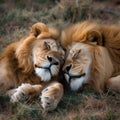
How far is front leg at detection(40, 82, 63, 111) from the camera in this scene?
4805 mm

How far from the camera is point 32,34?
575 cm

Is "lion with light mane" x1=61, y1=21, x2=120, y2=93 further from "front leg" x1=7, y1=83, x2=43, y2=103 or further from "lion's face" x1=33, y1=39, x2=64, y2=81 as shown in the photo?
"front leg" x1=7, y1=83, x2=43, y2=103

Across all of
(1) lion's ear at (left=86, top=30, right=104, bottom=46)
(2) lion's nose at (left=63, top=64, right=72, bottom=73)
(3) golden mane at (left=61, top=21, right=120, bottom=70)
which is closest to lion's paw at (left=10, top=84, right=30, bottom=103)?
(2) lion's nose at (left=63, top=64, right=72, bottom=73)

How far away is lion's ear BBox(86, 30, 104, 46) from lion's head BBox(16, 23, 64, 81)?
1.21 feet

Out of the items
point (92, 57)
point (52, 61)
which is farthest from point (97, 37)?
point (52, 61)

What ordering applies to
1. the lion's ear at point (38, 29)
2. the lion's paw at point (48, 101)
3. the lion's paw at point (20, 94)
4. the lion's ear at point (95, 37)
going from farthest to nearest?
the lion's ear at point (38, 29)
the lion's ear at point (95, 37)
the lion's paw at point (20, 94)
the lion's paw at point (48, 101)

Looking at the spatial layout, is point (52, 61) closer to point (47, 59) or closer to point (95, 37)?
point (47, 59)

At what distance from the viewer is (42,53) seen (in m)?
5.30

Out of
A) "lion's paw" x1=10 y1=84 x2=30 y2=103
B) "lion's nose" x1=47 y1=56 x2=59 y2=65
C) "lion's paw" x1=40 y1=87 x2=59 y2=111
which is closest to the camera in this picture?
"lion's paw" x1=40 y1=87 x2=59 y2=111

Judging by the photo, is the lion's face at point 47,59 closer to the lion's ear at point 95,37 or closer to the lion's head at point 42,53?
the lion's head at point 42,53

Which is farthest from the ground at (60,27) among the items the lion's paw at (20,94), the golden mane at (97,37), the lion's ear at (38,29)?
the lion's ear at (38,29)

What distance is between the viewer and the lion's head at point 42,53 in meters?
5.21

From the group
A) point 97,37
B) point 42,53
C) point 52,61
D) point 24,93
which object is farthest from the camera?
point 97,37

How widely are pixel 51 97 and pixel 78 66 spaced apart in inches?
24.5
